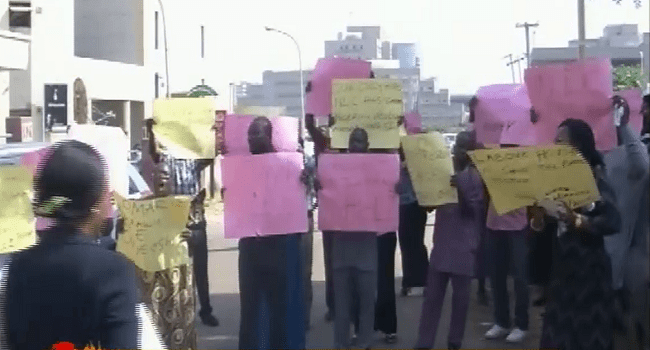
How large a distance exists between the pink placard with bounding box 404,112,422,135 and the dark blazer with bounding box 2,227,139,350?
664cm

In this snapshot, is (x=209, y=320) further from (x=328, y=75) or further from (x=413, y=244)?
(x=328, y=75)

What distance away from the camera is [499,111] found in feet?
26.9

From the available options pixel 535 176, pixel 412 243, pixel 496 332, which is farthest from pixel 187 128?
pixel 412 243

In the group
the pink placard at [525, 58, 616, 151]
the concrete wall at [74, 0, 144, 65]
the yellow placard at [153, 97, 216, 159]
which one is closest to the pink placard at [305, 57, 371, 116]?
the yellow placard at [153, 97, 216, 159]

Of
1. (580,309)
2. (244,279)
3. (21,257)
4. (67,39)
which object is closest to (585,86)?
(580,309)

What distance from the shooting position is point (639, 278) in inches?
145

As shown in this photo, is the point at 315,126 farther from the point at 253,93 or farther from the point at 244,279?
the point at 253,93

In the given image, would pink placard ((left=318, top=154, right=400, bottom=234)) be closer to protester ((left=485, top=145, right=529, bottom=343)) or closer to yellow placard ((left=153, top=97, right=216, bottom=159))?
yellow placard ((left=153, top=97, right=216, bottom=159))

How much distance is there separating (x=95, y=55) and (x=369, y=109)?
37288 mm

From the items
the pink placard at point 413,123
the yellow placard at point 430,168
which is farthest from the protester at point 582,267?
the pink placard at point 413,123

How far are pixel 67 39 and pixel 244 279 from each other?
1021 inches

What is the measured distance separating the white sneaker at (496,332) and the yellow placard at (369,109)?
213 cm

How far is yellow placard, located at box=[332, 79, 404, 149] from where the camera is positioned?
759 centimetres

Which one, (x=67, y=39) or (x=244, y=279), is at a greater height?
(x=67, y=39)
